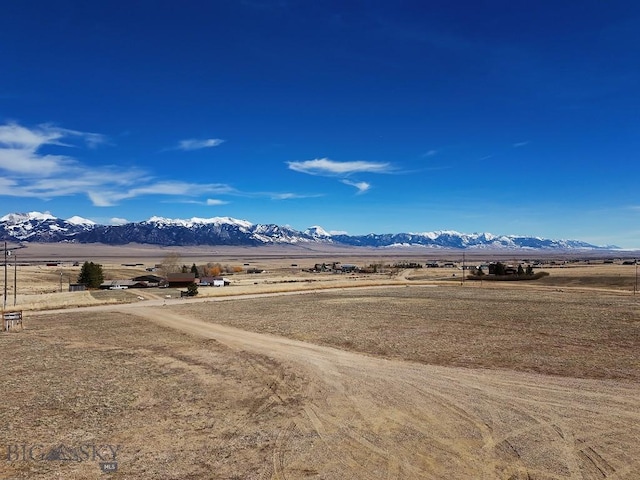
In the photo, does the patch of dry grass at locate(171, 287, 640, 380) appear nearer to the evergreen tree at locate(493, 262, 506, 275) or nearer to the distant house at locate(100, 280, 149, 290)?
the distant house at locate(100, 280, 149, 290)

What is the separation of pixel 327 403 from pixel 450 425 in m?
4.22

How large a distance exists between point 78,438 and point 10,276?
357 feet

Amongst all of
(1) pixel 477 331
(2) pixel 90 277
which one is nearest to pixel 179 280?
(2) pixel 90 277

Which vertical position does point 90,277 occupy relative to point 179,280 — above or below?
above

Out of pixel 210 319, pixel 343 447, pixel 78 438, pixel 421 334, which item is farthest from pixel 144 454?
pixel 210 319

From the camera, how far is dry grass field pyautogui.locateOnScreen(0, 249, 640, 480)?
10789mm

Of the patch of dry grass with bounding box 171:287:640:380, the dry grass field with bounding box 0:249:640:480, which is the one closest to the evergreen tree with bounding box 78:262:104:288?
the patch of dry grass with bounding box 171:287:640:380

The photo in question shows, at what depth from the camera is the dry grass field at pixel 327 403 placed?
10789 mm
